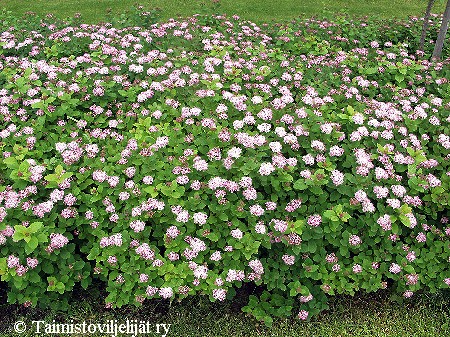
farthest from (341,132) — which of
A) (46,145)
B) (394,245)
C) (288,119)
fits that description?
(46,145)

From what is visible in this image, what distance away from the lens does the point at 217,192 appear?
12.6 ft

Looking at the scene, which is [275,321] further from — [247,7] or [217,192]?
[247,7]

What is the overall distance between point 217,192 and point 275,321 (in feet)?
4.39

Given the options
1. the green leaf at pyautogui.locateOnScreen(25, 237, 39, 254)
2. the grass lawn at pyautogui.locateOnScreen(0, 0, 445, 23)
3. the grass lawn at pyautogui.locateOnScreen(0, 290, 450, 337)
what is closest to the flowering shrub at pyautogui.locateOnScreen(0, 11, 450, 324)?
the green leaf at pyautogui.locateOnScreen(25, 237, 39, 254)

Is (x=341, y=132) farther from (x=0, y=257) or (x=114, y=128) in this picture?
(x=0, y=257)

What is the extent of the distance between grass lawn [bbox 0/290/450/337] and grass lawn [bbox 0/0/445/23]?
24.4ft

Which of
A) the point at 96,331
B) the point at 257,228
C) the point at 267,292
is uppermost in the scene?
the point at 257,228

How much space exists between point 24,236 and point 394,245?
126 inches

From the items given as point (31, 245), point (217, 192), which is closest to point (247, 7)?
point (217, 192)

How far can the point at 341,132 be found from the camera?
14.7ft

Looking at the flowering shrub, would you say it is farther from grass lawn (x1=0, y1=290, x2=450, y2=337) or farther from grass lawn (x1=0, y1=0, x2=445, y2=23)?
grass lawn (x1=0, y1=0, x2=445, y2=23)

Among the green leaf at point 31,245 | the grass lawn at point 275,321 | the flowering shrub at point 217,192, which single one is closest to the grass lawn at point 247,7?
the flowering shrub at point 217,192

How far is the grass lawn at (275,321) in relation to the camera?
4090 mm

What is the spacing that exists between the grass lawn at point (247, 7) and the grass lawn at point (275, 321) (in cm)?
744
